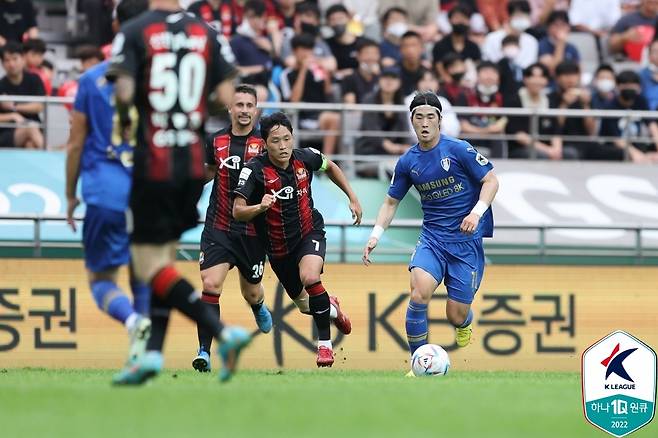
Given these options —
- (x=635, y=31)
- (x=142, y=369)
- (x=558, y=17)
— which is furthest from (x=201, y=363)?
(x=635, y=31)

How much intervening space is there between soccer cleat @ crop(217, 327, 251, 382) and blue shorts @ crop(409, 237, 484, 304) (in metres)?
4.65

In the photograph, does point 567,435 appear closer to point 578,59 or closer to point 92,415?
point 92,415

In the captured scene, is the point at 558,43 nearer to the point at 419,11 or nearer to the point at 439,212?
the point at 419,11

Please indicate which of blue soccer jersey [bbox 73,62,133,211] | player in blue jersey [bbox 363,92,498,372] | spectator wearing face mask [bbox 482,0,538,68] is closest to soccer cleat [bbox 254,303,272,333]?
player in blue jersey [bbox 363,92,498,372]

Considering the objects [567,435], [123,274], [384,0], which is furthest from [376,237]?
[384,0]

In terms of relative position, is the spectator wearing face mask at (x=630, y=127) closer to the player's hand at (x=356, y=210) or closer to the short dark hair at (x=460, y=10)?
the short dark hair at (x=460, y=10)

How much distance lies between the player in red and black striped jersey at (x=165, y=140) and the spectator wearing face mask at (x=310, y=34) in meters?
11.5

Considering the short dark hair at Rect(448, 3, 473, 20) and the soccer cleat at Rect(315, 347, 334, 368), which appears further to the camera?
the short dark hair at Rect(448, 3, 473, 20)

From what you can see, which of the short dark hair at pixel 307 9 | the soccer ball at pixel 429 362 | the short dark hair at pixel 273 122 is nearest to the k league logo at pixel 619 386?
the soccer ball at pixel 429 362

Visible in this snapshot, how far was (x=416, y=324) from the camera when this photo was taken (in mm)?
13594

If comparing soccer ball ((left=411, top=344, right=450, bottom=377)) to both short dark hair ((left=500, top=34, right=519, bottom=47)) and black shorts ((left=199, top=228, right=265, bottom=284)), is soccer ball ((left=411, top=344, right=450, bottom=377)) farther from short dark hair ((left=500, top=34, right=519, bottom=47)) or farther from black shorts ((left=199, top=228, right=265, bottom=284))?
short dark hair ((left=500, top=34, right=519, bottom=47))

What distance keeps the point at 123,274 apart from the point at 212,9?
17.9 feet

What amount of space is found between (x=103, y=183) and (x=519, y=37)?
43.6 feet

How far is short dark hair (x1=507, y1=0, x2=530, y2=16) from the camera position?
2336 cm
